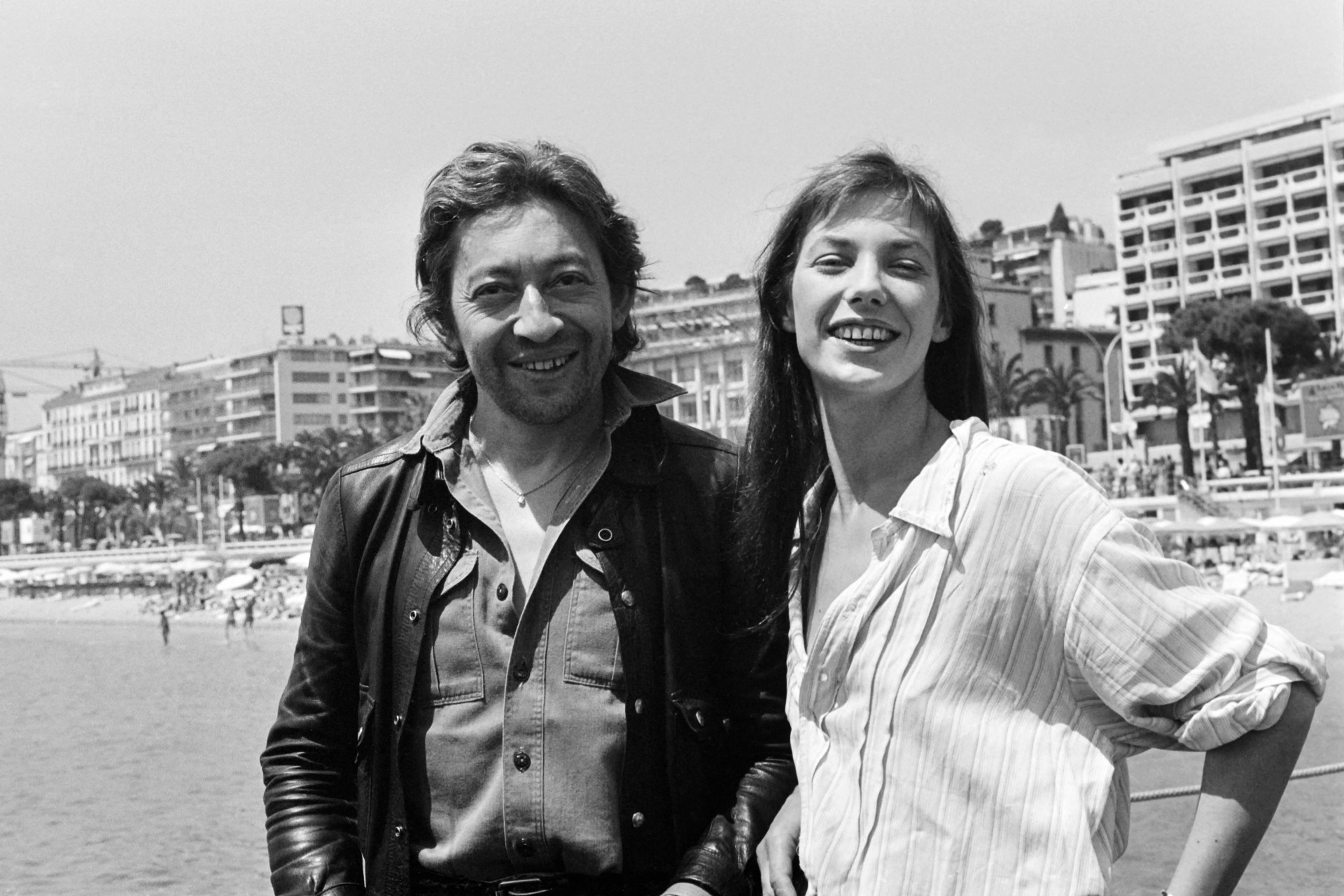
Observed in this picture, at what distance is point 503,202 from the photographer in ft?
10.2

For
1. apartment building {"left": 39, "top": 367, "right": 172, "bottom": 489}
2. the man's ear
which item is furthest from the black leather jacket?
apartment building {"left": 39, "top": 367, "right": 172, "bottom": 489}

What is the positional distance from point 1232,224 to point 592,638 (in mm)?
87695

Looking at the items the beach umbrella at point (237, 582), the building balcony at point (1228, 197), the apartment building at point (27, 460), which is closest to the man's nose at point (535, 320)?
the beach umbrella at point (237, 582)

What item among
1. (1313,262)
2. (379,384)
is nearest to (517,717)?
(1313,262)

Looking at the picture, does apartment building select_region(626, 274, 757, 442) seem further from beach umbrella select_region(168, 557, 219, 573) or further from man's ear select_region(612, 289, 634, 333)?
man's ear select_region(612, 289, 634, 333)

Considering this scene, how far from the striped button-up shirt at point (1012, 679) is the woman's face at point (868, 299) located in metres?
0.23

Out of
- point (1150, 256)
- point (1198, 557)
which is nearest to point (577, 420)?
point (1198, 557)

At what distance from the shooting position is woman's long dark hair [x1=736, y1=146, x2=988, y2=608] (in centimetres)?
272

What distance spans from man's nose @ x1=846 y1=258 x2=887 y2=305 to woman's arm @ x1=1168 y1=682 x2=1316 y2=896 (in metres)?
0.93

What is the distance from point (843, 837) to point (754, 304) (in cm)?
111

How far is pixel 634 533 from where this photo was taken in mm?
3080

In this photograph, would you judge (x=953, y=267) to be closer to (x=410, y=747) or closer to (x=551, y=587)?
(x=551, y=587)

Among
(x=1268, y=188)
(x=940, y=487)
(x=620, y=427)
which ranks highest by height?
(x=1268, y=188)

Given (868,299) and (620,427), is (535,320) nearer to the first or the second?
(620,427)
